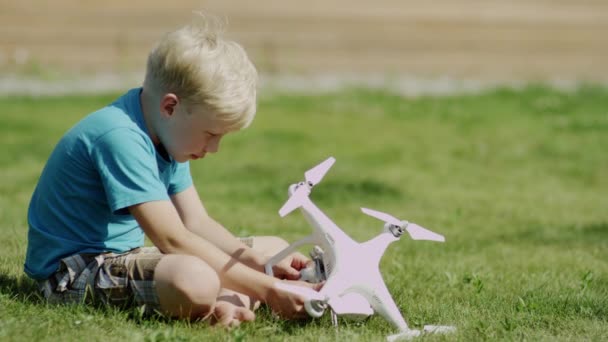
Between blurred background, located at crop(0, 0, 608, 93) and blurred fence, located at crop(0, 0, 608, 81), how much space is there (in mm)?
19

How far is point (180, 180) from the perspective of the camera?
405 centimetres

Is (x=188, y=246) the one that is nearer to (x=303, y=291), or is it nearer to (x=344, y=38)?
(x=303, y=291)

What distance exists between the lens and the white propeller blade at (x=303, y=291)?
3.35 metres

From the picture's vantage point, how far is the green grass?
357 centimetres

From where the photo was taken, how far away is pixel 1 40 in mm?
15289

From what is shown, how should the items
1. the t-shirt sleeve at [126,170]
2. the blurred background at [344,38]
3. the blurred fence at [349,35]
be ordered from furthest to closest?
1. the blurred fence at [349,35]
2. the blurred background at [344,38]
3. the t-shirt sleeve at [126,170]

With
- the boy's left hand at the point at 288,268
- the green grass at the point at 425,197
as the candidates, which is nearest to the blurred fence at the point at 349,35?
the green grass at the point at 425,197

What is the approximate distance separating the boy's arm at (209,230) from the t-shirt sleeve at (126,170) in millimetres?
626

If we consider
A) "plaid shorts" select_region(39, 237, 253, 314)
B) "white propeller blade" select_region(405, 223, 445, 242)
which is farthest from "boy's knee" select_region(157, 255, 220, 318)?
"white propeller blade" select_region(405, 223, 445, 242)

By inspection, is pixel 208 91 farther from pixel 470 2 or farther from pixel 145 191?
pixel 470 2

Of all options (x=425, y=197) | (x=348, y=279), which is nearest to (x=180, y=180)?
(x=348, y=279)

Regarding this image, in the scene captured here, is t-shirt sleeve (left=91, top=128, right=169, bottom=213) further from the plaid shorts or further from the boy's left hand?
the boy's left hand

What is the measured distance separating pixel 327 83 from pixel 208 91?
11.3 metres

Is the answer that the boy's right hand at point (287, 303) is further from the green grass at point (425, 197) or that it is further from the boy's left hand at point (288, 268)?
the boy's left hand at point (288, 268)
